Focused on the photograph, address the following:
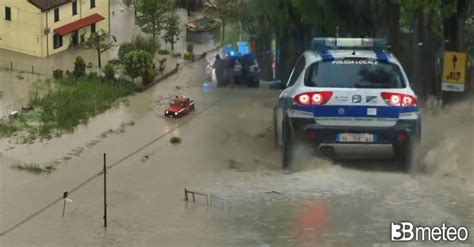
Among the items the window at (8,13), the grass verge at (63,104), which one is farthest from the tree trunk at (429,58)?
the window at (8,13)

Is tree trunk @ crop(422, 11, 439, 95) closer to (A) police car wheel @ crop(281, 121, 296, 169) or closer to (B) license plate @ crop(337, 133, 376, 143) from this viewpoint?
(A) police car wheel @ crop(281, 121, 296, 169)

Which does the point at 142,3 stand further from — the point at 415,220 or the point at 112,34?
the point at 415,220

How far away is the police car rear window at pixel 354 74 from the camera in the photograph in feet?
35.3

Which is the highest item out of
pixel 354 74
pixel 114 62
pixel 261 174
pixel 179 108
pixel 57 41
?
pixel 57 41

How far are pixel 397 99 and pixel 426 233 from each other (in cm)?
342

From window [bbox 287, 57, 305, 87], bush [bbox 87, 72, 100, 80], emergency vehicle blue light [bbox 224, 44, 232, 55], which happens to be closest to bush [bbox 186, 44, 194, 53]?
emergency vehicle blue light [bbox 224, 44, 232, 55]

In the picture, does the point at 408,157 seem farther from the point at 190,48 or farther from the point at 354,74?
the point at 190,48

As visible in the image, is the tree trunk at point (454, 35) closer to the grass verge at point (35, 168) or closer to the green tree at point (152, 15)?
the grass verge at point (35, 168)

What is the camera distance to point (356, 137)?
35.2 ft

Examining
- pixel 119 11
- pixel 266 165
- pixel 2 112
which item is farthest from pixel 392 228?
pixel 119 11

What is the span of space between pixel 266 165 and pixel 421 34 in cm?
1078

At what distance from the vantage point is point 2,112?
24.2m

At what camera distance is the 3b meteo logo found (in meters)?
7.31

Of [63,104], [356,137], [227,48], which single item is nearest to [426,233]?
[356,137]
